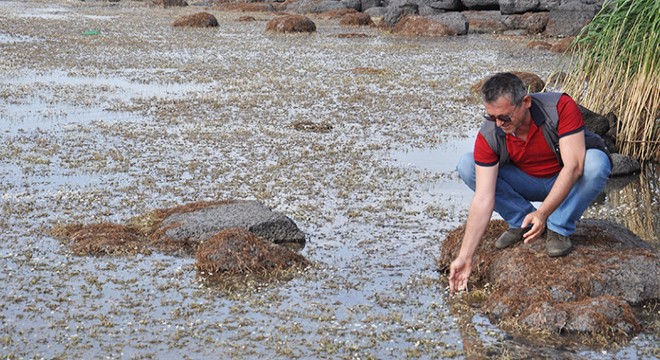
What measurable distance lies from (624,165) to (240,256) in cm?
637

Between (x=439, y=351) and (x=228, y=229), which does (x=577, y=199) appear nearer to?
(x=439, y=351)

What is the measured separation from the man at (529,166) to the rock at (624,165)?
5187 mm

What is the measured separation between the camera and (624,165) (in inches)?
504

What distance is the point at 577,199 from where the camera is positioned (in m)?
7.46

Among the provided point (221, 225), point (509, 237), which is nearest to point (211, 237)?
point (221, 225)

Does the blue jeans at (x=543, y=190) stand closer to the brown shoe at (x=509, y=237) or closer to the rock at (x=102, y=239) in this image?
the brown shoe at (x=509, y=237)

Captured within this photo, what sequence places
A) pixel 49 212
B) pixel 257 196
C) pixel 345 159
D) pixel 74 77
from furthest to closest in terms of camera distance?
pixel 74 77 → pixel 345 159 → pixel 257 196 → pixel 49 212

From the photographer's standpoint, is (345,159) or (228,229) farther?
(345,159)

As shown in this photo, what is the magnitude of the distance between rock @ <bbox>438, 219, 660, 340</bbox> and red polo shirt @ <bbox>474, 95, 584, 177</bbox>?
0.69m

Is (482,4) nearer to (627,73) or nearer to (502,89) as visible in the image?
Answer: (627,73)

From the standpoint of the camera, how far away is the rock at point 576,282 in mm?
6980

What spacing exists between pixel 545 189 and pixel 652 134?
631 cm

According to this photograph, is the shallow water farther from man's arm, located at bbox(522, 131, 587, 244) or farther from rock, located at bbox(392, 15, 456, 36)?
rock, located at bbox(392, 15, 456, 36)

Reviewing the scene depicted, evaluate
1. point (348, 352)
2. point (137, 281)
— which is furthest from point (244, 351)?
point (137, 281)
